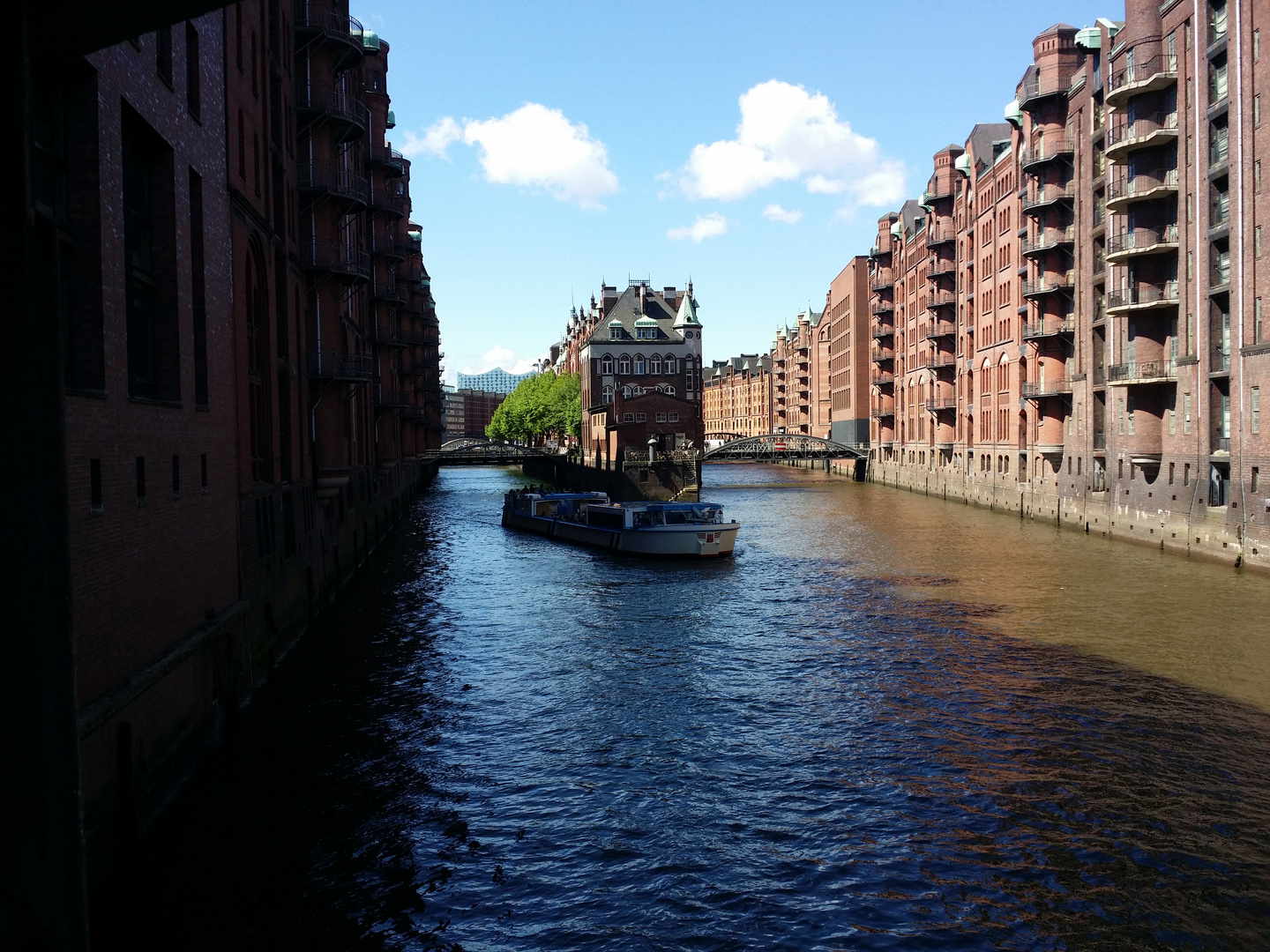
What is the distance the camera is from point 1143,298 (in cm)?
4938

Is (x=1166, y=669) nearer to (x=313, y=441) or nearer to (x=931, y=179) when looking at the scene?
(x=313, y=441)

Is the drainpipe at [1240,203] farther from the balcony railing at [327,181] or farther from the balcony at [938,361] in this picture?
the balcony at [938,361]

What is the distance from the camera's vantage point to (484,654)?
28.6m

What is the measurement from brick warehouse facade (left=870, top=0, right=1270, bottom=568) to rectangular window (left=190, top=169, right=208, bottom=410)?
34.4 metres

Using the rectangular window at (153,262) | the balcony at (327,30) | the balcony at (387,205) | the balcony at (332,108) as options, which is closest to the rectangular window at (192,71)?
the rectangular window at (153,262)

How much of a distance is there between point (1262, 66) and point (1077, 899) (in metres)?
36.0

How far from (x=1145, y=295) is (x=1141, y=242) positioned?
2.43m

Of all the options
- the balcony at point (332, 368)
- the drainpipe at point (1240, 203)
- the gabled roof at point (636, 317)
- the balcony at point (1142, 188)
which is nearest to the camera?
the drainpipe at point (1240, 203)

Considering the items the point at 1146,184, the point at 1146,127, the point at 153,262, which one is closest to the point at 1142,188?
the point at 1146,184

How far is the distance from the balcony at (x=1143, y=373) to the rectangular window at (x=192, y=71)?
40755 millimetres

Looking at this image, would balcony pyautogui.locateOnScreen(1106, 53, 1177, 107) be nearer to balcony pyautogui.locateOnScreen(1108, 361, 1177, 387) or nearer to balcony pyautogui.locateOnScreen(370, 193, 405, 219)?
balcony pyautogui.locateOnScreen(1108, 361, 1177, 387)

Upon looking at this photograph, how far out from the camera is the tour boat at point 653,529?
47.7 meters

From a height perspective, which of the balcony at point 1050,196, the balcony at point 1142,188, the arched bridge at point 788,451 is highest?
the balcony at point 1050,196

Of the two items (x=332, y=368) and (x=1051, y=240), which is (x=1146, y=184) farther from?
(x=332, y=368)
